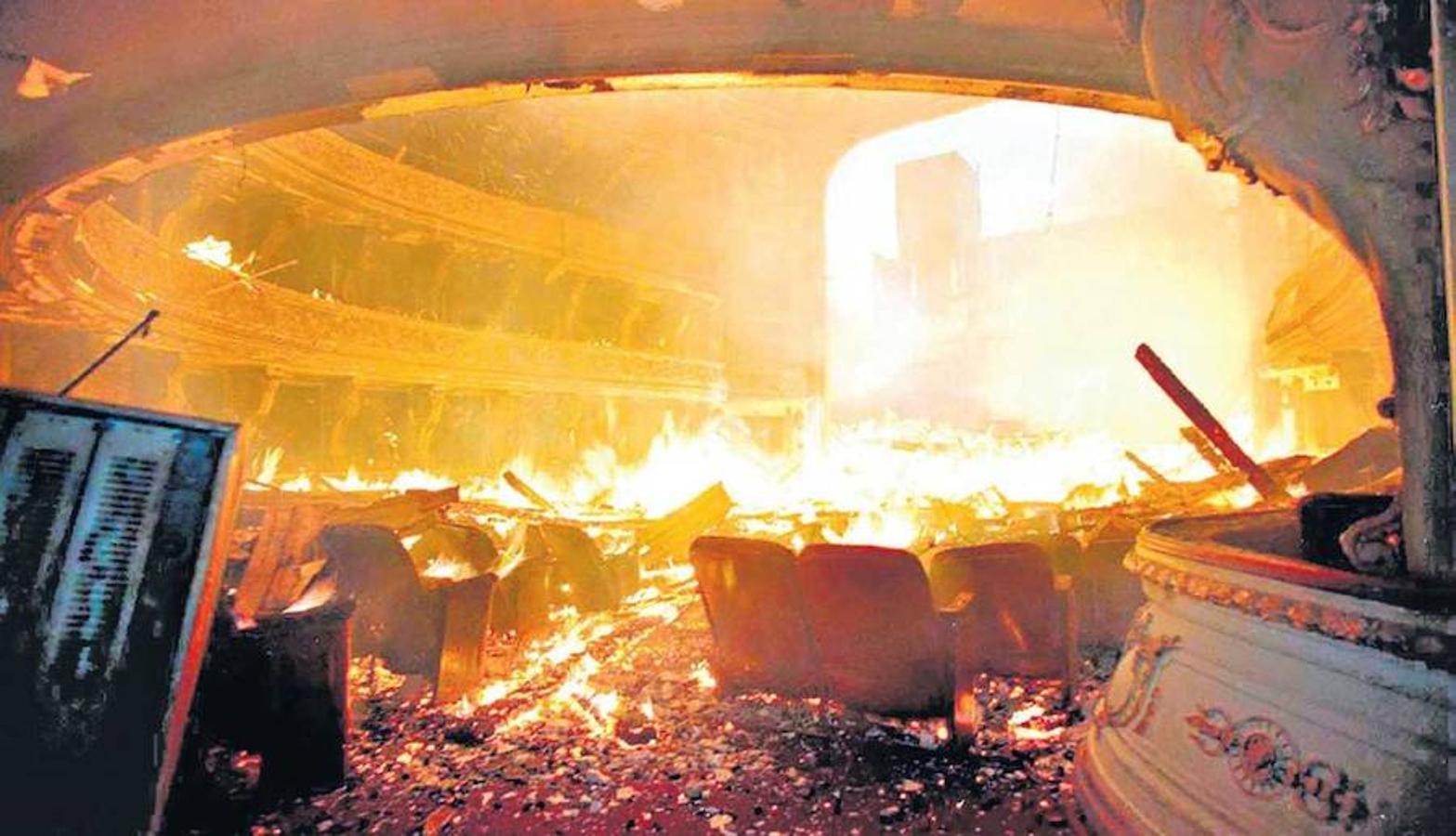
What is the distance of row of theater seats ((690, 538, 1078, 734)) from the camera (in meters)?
4.13

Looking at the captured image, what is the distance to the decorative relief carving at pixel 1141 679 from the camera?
2.71 m

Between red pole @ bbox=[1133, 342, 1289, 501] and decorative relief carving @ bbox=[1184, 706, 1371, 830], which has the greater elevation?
red pole @ bbox=[1133, 342, 1289, 501]

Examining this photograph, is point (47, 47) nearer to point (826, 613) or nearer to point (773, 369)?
point (826, 613)

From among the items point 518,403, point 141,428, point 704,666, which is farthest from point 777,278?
point 141,428

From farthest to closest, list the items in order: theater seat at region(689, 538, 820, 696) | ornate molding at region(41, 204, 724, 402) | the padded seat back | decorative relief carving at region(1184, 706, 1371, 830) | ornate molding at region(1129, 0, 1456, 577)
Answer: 1. ornate molding at region(41, 204, 724, 402)
2. theater seat at region(689, 538, 820, 696)
3. the padded seat back
4. ornate molding at region(1129, 0, 1456, 577)
5. decorative relief carving at region(1184, 706, 1371, 830)

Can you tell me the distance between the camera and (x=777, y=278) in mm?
21875

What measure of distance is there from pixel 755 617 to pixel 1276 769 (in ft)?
10.1

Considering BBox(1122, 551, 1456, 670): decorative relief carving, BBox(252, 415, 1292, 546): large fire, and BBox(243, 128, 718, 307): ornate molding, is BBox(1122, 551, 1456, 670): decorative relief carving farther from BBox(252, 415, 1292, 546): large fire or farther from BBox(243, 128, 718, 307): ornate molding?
BBox(243, 128, 718, 307): ornate molding

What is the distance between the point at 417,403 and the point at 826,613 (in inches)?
427

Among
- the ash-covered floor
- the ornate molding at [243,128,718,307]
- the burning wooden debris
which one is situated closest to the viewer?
the ash-covered floor

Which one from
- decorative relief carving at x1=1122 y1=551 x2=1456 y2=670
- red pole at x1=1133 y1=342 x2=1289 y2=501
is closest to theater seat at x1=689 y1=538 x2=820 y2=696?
decorative relief carving at x1=1122 y1=551 x2=1456 y2=670

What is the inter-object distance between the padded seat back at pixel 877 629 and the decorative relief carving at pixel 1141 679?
1131 millimetres

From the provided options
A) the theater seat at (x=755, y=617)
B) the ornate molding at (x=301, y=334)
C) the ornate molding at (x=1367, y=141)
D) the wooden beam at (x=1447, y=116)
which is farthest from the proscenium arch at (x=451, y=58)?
the theater seat at (x=755, y=617)

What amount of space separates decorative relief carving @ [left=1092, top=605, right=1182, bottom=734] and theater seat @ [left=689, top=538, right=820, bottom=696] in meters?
2.01
